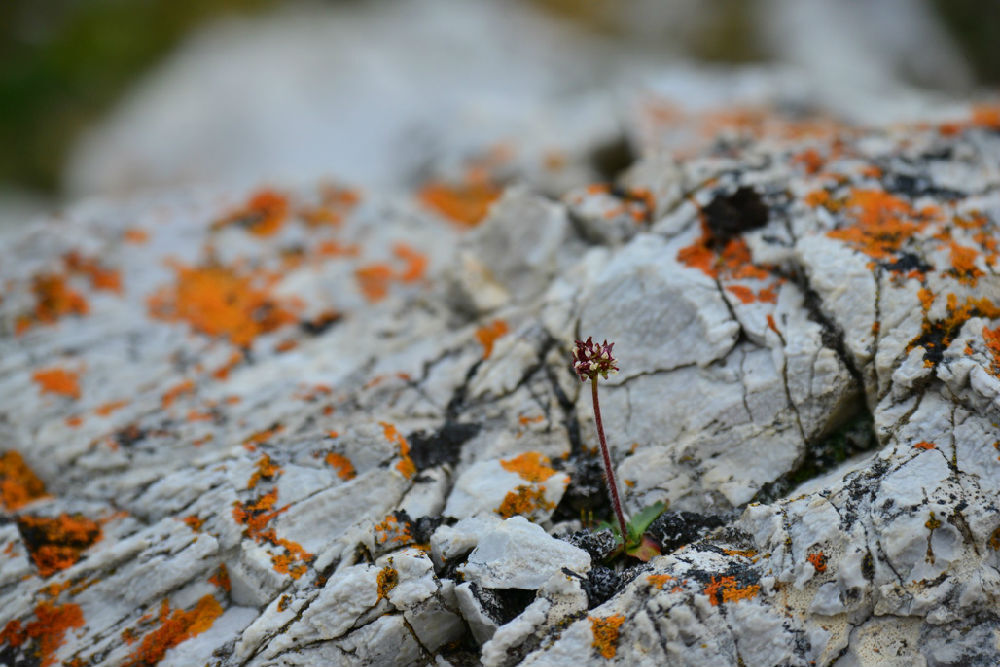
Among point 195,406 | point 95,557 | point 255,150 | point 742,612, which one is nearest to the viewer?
point 742,612

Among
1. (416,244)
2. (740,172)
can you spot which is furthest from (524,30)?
(740,172)

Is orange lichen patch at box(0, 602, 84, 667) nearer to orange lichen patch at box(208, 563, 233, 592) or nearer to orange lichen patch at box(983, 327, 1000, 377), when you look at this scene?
orange lichen patch at box(208, 563, 233, 592)

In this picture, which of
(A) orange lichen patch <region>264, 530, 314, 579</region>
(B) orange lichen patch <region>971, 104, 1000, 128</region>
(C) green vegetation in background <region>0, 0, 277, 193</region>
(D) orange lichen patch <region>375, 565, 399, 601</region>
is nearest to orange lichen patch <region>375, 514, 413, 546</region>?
(D) orange lichen patch <region>375, 565, 399, 601</region>

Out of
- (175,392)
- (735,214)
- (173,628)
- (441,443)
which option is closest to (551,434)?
(441,443)

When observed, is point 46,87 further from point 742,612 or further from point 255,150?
point 742,612

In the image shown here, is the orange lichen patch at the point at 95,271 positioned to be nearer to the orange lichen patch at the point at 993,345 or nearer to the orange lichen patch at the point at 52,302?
the orange lichen patch at the point at 52,302

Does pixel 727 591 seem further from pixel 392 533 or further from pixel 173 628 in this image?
pixel 173 628
